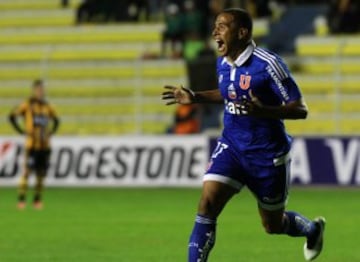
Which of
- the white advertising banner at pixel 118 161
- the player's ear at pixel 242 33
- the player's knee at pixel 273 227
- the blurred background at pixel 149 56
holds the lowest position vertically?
the white advertising banner at pixel 118 161

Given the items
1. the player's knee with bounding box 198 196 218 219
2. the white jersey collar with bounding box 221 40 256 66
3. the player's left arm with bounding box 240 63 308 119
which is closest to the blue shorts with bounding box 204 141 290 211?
the player's knee with bounding box 198 196 218 219

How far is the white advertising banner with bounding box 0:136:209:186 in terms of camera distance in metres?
25.3

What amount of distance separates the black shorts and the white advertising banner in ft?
14.3

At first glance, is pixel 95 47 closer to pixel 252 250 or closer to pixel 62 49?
pixel 62 49

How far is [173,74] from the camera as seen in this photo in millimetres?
29219

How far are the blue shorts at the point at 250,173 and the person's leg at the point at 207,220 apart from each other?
0.09m

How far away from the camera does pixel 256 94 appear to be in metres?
9.68

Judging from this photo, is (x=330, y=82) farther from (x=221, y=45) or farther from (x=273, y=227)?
(x=221, y=45)

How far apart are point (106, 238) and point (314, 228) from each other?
3893mm

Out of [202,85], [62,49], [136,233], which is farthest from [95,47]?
[136,233]

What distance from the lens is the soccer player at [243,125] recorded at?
31.2 feet

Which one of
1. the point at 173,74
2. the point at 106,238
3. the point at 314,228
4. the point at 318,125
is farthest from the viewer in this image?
the point at 173,74

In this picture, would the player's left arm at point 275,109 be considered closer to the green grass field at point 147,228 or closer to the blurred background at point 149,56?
the green grass field at point 147,228

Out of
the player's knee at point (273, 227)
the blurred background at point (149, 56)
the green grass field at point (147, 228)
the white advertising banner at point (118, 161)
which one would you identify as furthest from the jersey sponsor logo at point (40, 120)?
the player's knee at point (273, 227)
